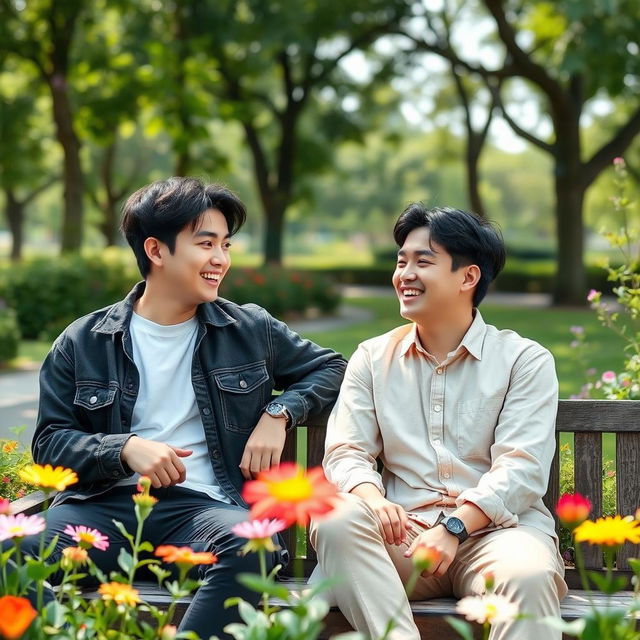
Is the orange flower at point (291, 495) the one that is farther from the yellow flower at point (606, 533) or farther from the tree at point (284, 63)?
the tree at point (284, 63)

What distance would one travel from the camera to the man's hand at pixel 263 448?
3.25 meters

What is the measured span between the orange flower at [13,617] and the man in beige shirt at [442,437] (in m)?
1.23

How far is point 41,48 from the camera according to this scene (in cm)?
1958

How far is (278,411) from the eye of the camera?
3291mm

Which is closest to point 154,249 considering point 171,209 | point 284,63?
point 171,209

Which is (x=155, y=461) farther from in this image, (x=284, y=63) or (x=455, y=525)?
(x=284, y=63)

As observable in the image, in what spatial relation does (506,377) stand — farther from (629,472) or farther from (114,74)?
(114,74)

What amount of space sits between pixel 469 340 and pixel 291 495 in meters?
1.65

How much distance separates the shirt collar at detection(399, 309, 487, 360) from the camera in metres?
3.23

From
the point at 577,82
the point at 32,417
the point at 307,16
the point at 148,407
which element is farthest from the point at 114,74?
the point at 148,407

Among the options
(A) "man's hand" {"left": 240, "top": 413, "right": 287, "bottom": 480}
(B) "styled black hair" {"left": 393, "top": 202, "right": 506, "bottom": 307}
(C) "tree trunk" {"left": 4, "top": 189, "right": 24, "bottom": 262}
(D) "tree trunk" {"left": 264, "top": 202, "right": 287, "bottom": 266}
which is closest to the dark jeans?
(A) "man's hand" {"left": 240, "top": 413, "right": 287, "bottom": 480}

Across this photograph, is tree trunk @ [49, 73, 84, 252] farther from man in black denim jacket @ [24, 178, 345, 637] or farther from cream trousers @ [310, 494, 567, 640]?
cream trousers @ [310, 494, 567, 640]

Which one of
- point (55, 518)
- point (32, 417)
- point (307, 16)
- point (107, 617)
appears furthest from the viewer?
point (307, 16)

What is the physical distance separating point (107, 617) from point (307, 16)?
17723mm
